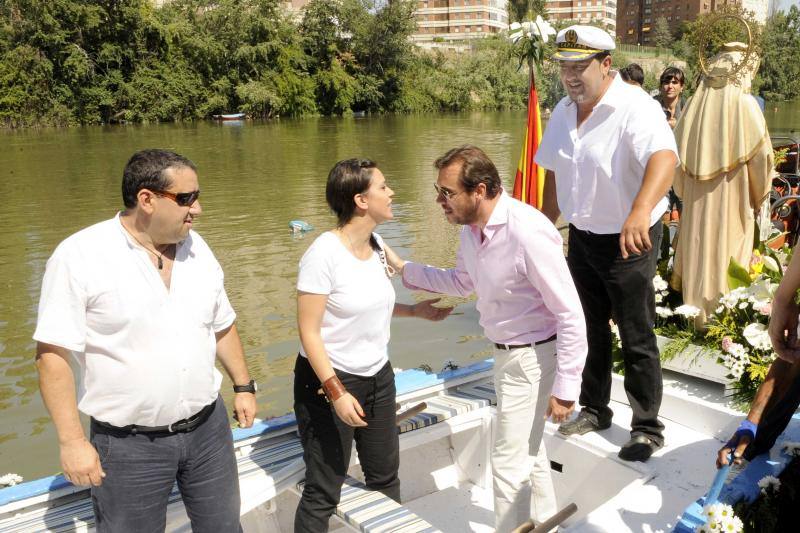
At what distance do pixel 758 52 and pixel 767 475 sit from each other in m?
2.55

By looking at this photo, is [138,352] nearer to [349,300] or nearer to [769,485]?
[349,300]

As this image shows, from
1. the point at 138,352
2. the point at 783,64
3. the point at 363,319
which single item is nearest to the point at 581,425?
the point at 363,319

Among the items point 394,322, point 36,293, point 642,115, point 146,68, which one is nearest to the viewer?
point 642,115

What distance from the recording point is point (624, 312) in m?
3.02

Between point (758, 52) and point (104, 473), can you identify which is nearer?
point (104, 473)

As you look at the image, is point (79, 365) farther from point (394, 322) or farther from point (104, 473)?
point (394, 322)

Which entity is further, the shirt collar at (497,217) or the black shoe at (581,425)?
the black shoe at (581,425)

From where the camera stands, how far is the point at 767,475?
2.29 meters

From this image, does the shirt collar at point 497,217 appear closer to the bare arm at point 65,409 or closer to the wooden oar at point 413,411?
the wooden oar at point 413,411

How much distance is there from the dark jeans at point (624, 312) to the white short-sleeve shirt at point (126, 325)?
5.48ft

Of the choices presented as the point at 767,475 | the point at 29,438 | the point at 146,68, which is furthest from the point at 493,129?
the point at 767,475

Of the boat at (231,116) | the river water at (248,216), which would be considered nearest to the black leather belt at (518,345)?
the river water at (248,216)

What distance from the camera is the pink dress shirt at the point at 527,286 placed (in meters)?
2.44

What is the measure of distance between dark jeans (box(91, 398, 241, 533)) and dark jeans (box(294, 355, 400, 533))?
11.7 inches
